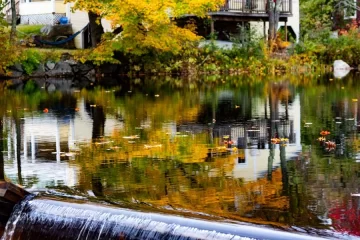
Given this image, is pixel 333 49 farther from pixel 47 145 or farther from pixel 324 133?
pixel 47 145

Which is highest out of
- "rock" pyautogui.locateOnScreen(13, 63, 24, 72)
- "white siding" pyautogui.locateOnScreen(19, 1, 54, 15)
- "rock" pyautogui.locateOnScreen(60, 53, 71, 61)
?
"white siding" pyautogui.locateOnScreen(19, 1, 54, 15)

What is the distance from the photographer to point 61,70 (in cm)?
3378

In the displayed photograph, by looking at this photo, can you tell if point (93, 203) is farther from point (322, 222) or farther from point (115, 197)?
point (322, 222)

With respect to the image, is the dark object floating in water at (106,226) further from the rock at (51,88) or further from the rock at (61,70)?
the rock at (61,70)

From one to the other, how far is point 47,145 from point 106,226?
575 cm

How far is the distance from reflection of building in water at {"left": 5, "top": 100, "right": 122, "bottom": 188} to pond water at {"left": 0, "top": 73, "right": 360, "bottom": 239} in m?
0.02

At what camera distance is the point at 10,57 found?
30.9 meters

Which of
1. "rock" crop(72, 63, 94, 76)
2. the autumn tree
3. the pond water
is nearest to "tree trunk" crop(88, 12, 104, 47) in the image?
the autumn tree

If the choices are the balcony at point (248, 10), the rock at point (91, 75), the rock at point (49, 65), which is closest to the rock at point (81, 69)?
the rock at point (91, 75)

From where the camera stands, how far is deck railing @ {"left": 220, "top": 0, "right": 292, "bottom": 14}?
126 feet

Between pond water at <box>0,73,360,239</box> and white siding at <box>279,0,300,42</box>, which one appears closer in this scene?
pond water at <box>0,73,360,239</box>

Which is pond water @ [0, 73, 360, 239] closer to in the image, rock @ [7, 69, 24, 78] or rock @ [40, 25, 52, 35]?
rock @ [7, 69, 24, 78]

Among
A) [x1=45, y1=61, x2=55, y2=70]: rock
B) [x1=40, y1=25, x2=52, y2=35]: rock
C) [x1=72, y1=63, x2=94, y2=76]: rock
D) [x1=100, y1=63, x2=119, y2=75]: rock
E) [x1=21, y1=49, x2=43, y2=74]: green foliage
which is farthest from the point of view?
[x1=40, y1=25, x2=52, y2=35]: rock

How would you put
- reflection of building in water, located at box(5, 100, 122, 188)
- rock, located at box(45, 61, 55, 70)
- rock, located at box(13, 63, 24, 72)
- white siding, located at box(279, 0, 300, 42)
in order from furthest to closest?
white siding, located at box(279, 0, 300, 42), rock, located at box(45, 61, 55, 70), rock, located at box(13, 63, 24, 72), reflection of building in water, located at box(5, 100, 122, 188)
